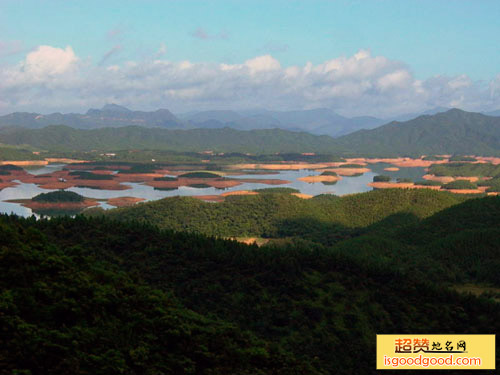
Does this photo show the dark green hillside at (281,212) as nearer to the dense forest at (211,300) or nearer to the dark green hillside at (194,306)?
the dense forest at (211,300)

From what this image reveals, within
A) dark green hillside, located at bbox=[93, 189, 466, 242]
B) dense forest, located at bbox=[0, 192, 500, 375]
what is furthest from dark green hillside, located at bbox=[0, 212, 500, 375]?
dark green hillside, located at bbox=[93, 189, 466, 242]

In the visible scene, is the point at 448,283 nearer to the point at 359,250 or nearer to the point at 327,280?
the point at 359,250

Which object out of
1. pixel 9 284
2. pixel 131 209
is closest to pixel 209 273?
pixel 9 284

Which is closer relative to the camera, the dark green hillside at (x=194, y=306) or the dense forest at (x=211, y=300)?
the dark green hillside at (x=194, y=306)

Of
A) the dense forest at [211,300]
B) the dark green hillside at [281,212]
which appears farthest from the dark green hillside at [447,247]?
the dark green hillside at [281,212]

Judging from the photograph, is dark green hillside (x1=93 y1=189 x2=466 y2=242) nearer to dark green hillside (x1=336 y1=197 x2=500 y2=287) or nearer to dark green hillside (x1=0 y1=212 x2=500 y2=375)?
dark green hillside (x1=336 y1=197 x2=500 y2=287)

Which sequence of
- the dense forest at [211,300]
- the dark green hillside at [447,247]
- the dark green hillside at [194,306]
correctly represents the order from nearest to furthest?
the dark green hillside at [194,306], the dense forest at [211,300], the dark green hillside at [447,247]
